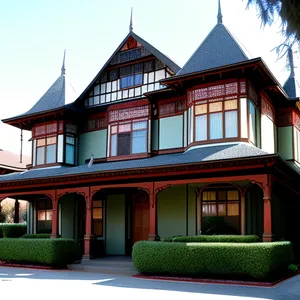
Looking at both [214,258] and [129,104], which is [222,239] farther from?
[129,104]

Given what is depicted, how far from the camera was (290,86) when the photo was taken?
22.8 meters

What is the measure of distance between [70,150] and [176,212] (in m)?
7.04

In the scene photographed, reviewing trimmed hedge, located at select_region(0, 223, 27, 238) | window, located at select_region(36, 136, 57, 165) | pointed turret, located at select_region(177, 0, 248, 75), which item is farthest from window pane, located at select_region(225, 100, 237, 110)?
trimmed hedge, located at select_region(0, 223, 27, 238)

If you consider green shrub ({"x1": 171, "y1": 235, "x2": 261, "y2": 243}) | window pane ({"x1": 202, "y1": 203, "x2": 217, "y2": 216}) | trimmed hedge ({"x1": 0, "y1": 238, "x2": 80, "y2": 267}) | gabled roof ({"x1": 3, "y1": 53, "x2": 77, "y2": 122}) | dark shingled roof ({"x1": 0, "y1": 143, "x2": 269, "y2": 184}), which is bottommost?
trimmed hedge ({"x1": 0, "y1": 238, "x2": 80, "y2": 267})

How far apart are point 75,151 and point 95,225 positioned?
3.97 meters

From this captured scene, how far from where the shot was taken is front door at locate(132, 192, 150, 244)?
21844 mm

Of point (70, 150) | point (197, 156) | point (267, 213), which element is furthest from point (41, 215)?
point (267, 213)

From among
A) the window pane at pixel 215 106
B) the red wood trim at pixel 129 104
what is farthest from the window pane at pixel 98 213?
the window pane at pixel 215 106

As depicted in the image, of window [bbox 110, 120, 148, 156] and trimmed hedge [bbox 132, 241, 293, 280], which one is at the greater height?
window [bbox 110, 120, 148, 156]

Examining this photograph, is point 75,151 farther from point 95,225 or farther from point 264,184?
point 264,184

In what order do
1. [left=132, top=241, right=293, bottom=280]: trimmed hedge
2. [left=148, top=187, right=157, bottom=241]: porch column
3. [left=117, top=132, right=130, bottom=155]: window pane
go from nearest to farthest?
[left=132, top=241, right=293, bottom=280]: trimmed hedge → [left=148, top=187, right=157, bottom=241]: porch column → [left=117, top=132, right=130, bottom=155]: window pane

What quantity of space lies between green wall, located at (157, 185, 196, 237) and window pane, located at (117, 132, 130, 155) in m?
2.94

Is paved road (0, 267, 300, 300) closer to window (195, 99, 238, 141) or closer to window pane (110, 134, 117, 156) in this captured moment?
window (195, 99, 238, 141)

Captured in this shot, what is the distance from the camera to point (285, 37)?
7.06 metres
